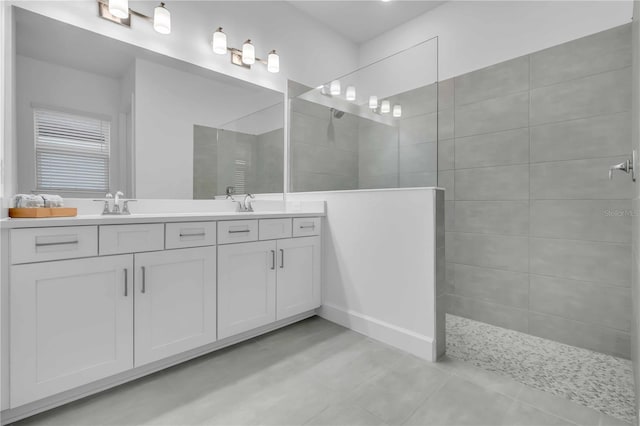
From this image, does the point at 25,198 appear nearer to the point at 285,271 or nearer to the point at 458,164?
the point at 285,271

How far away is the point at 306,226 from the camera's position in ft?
7.95

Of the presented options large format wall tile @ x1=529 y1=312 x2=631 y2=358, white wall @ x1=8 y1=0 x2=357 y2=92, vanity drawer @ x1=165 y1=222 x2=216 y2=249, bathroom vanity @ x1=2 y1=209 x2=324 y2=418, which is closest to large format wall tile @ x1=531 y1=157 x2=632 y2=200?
large format wall tile @ x1=529 y1=312 x2=631 y2=358

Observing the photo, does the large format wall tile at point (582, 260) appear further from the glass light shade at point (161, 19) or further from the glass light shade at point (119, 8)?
the glass light shade at point (119, 8)

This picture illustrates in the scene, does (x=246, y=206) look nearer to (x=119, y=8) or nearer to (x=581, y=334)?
(x=119, y=8)

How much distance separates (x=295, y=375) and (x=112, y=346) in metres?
0.91

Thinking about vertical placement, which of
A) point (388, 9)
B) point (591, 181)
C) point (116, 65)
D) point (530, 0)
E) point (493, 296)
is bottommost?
point (493, 296)

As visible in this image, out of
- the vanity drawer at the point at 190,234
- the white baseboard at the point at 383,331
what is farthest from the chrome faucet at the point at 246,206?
the white baseboard at the point at 383,331

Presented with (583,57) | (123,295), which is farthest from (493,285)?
(123,295)

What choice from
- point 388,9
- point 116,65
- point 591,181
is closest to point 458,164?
point 591,181

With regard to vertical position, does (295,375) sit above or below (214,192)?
below

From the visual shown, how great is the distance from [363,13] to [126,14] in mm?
2094

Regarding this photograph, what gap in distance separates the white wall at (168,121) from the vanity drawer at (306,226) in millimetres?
793

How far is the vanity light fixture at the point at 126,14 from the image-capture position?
1.89m

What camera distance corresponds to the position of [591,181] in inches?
82.0
